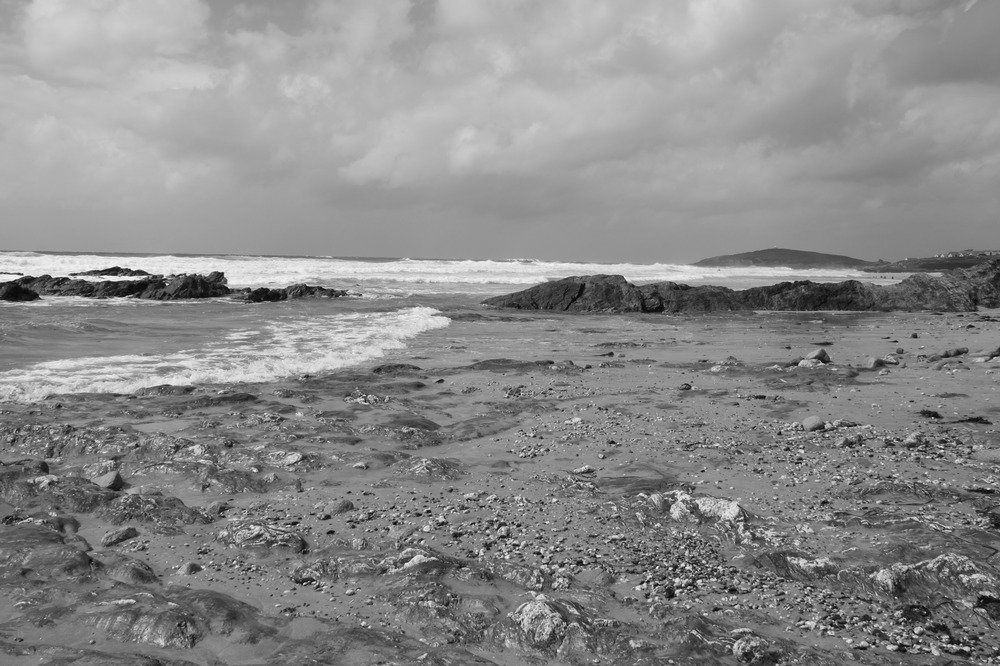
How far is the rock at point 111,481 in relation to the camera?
6469 mm

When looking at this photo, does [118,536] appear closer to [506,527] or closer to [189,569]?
[189,569]

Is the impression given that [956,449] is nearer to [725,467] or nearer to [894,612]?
[725,467]

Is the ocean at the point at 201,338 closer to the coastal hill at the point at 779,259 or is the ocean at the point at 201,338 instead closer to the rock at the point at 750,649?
the rock at the point at 750,649

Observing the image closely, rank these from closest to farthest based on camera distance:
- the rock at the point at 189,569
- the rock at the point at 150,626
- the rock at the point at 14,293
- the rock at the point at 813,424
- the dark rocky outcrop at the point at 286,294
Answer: the rock at the point at 150,626 < the rock at the point at 189,569 < the rock at the point at 813,424 < the rock at the point at 14,293 < the dark rocky outcrop at the point at 286,294

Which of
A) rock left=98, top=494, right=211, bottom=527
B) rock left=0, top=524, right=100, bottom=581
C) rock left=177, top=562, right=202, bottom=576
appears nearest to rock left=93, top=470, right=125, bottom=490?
rock left=98, top=494, right=211, bottom=527

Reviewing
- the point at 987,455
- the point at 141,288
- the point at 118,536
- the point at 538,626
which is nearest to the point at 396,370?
the point at 118,536

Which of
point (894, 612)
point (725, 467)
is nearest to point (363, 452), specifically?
point (725, 467)

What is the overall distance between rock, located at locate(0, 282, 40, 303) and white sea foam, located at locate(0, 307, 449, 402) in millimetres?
17789

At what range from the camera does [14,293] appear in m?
30.2

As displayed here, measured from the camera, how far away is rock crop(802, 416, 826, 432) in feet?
26.7

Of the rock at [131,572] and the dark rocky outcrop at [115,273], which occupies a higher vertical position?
the dark rocky outcrop at [115,273]

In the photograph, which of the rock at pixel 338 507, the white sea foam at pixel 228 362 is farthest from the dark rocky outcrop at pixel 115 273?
the rock at pixel 338 507

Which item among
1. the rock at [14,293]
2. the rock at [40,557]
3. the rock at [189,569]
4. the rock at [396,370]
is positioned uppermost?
the rock at [14,293]

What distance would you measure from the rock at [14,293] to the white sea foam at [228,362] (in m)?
17.8
